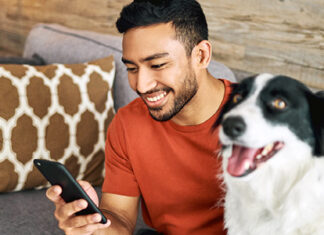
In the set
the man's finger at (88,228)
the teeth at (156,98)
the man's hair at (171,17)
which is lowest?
the man's finger at (88,228)

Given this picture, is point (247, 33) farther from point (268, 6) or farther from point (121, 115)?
point (121, 115)

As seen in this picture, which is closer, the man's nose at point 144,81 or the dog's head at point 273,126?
the dog's head at point 273,126

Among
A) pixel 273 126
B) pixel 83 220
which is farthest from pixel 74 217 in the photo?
pixel 273 126

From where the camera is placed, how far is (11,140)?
1561 mm

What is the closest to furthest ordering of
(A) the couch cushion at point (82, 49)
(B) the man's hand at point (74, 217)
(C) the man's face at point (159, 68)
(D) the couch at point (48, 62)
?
(B) the man's hand at point (74, 217) < (C) the man's face at point (159, 68) < (D) the couch at point (48, 62) < (A) the couch cushion at point (82, 49)

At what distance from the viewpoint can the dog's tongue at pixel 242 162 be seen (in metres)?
0.88

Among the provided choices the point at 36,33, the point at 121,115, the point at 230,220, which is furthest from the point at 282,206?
the point at 36,33

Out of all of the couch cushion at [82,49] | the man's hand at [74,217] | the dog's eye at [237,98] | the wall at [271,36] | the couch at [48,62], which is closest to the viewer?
the dog's eye at [237,98]

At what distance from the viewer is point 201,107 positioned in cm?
128

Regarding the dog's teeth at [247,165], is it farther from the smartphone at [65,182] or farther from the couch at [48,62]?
the couch at [48,62]

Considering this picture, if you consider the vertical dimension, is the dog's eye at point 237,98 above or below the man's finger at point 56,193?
above

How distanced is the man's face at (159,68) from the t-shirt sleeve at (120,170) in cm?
18

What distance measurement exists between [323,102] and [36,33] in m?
2.01

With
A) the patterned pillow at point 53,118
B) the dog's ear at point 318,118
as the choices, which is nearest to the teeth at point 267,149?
Result: the dog's ear at point 318,118
